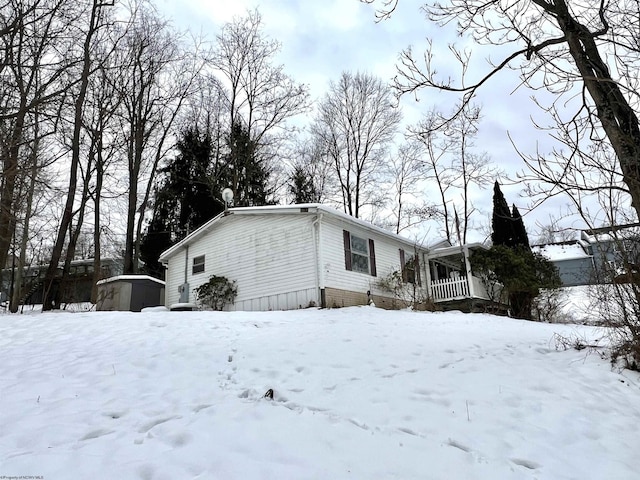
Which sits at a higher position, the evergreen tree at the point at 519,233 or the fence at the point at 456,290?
the evergreen tree at the point at 519,233

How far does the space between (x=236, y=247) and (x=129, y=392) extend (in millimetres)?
9768

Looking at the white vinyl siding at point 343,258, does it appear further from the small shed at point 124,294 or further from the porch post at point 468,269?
the small shed at point 124,294

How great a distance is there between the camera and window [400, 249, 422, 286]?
15.2 meters

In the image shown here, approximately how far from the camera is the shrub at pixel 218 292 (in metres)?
13.5

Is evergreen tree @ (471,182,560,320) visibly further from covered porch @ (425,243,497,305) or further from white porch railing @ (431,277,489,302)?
white porch railing @ (431,277,489,302)

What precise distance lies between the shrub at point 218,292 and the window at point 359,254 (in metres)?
3.90

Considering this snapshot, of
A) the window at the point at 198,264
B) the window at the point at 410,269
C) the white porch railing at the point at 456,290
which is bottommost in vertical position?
the white porch railing at the point at 456,290

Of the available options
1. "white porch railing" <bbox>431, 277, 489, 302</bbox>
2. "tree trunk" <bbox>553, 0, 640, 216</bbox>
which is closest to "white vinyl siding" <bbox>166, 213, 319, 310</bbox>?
"white porch railing" <bbox>431, 277, 489, 302</bbox>

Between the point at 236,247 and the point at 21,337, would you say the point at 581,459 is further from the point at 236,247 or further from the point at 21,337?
the point at 236,247

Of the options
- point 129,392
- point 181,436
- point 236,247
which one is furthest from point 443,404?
point 236,247

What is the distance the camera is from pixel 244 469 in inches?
112

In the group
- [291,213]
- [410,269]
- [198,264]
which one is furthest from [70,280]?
[410,269]

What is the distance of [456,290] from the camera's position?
15531 millimetres

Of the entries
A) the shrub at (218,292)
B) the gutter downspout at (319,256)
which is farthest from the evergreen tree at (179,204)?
the gutter downspout at (319,256)
